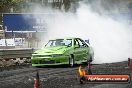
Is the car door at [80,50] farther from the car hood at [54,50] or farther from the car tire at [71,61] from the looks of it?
the car hood at [54,50]

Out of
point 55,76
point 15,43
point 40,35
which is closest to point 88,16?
point 40,35

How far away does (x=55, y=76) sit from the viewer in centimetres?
1655

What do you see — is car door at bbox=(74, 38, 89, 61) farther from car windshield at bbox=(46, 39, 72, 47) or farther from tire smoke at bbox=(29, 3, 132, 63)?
tire smoke at bbox=(29, 3, 132, 63)

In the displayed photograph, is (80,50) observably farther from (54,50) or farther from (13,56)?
(13,56)

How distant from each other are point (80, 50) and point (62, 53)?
1714mm

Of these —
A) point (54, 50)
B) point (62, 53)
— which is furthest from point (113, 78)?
point (54, 50)

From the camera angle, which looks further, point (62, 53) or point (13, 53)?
point (13, 53)

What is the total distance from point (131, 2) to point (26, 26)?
62.5 ft

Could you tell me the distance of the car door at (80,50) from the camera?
69.1 ft

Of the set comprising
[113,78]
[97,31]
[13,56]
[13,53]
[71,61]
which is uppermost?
[113,78]

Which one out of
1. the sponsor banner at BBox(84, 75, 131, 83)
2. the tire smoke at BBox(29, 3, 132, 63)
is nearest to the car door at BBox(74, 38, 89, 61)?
the tire smoke at BBox(29, 3, 132, 63)

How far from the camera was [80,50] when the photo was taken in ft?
70.5

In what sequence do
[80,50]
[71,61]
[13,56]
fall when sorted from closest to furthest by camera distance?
[71,61]
[80,50]
[13,56]

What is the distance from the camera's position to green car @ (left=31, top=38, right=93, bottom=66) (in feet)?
65.6
